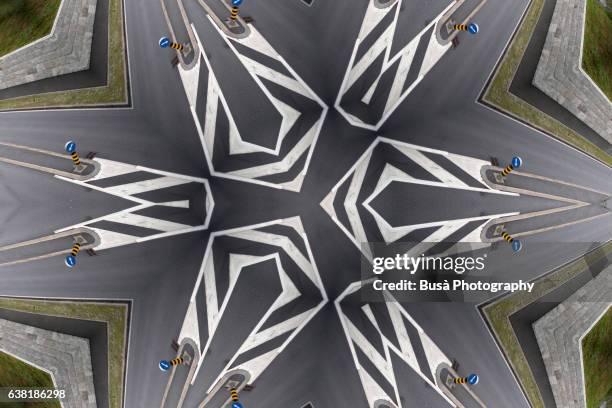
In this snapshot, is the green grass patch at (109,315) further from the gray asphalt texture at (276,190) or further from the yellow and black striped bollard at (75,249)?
the yellow and black striped bollard at (75,249)

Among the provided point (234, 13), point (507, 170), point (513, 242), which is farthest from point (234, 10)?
point (513, 242)

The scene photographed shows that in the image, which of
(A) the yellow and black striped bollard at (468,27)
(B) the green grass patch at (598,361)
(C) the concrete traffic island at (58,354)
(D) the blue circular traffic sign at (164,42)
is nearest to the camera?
(D) the blue circular traffic sign at (164,42)

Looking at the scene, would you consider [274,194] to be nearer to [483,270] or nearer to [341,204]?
[341,204]

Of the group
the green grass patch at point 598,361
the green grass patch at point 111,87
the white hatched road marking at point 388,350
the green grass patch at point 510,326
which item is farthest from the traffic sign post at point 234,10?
the green grass patch at point 598,361

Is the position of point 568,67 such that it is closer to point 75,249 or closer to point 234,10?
point 234,10

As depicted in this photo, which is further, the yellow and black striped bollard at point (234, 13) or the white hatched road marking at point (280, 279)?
the white hatched road marking at point (280, 279)

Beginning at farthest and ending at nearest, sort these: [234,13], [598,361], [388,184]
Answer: [598,361] → [388,184] → [234,13]

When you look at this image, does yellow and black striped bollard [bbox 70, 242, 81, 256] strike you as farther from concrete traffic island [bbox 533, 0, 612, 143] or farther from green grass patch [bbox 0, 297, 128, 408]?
concrete traffic island [bbox 533, 0, 612, 143]
